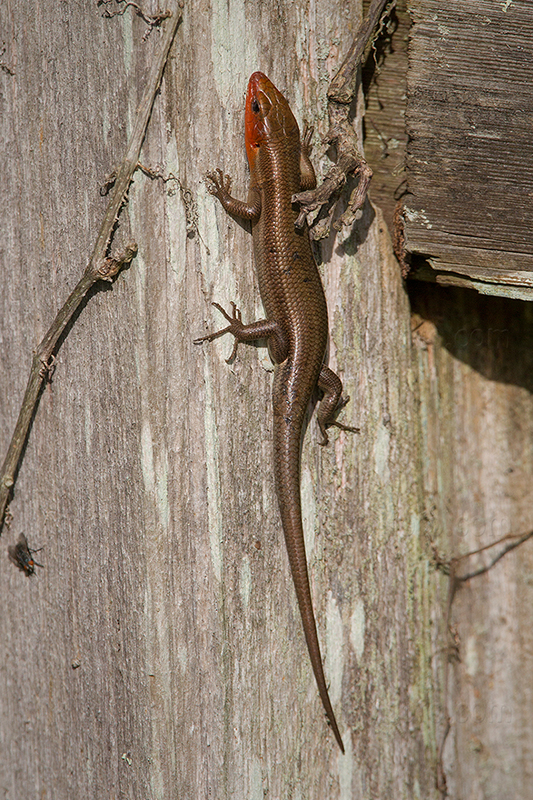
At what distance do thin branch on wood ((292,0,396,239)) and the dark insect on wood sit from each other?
60.2 inches

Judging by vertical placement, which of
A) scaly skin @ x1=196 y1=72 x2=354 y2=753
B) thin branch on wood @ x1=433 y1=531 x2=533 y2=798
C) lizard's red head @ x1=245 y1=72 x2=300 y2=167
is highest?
lizard's red head @ x1=245 y1=72 x2=300 y2=167

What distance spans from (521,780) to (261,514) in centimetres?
156

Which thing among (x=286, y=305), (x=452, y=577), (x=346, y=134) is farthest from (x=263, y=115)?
(x=452, y=577)

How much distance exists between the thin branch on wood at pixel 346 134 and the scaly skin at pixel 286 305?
129mm

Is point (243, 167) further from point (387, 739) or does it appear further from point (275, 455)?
point (387, 739)

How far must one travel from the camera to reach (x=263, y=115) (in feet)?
6.41

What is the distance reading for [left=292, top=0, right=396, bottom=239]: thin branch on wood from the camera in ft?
6.07

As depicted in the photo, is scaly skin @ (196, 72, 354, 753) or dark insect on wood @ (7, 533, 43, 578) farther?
dark insect on wood @ (7, 533, 43, 578)

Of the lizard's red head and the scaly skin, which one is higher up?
the lizard's red head

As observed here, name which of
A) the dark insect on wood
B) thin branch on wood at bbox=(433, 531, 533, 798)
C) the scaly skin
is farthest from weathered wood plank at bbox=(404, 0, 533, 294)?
the dark insect on wood

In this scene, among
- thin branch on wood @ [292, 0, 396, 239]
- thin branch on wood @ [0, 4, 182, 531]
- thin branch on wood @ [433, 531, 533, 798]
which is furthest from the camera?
thin branch on wood @ [433, 531, 533, 798]

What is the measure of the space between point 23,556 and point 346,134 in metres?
1.84

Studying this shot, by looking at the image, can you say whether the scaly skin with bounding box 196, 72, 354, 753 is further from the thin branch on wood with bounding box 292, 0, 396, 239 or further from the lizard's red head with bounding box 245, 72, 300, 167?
the thin branch on wood with bounding box 292, 0, 396, 239

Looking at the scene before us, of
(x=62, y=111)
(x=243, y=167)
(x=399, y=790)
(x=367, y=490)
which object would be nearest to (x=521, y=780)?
(x=399, y=790)
